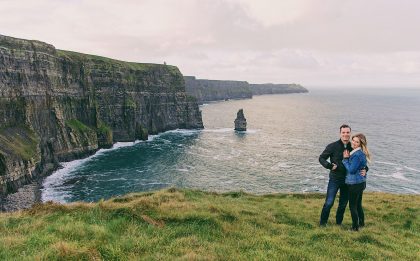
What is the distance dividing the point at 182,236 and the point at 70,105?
289ft

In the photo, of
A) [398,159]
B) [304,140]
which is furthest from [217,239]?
[304,140]

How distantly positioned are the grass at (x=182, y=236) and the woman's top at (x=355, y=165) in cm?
206

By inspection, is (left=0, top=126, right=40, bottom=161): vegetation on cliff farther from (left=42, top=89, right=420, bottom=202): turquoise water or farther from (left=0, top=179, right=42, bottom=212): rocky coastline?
(left=42, top=89, right=420, bottom=202): turquoise water

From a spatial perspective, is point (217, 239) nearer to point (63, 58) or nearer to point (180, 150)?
point (180, 150)

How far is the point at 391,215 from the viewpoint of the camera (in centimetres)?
1947

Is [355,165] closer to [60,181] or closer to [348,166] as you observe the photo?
[348,166]

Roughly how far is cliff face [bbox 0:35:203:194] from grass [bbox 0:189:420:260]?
4746 cm

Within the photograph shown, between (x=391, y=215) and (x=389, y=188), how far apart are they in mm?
47126

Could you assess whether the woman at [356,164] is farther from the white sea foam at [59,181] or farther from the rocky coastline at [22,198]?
the white sea foam at [59,181]

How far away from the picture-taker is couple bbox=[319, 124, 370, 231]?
12602 millimetres

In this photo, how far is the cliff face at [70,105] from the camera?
212 feet

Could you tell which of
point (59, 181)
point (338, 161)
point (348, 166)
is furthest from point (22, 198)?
point (348, 166)

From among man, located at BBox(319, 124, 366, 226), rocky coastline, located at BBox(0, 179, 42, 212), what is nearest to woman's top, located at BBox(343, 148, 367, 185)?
man, located at BBox(319, 124, 366, 226)

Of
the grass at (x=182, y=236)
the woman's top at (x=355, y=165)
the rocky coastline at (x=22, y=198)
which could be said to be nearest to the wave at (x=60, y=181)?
the rocky coastline at (x=22, y=198)
